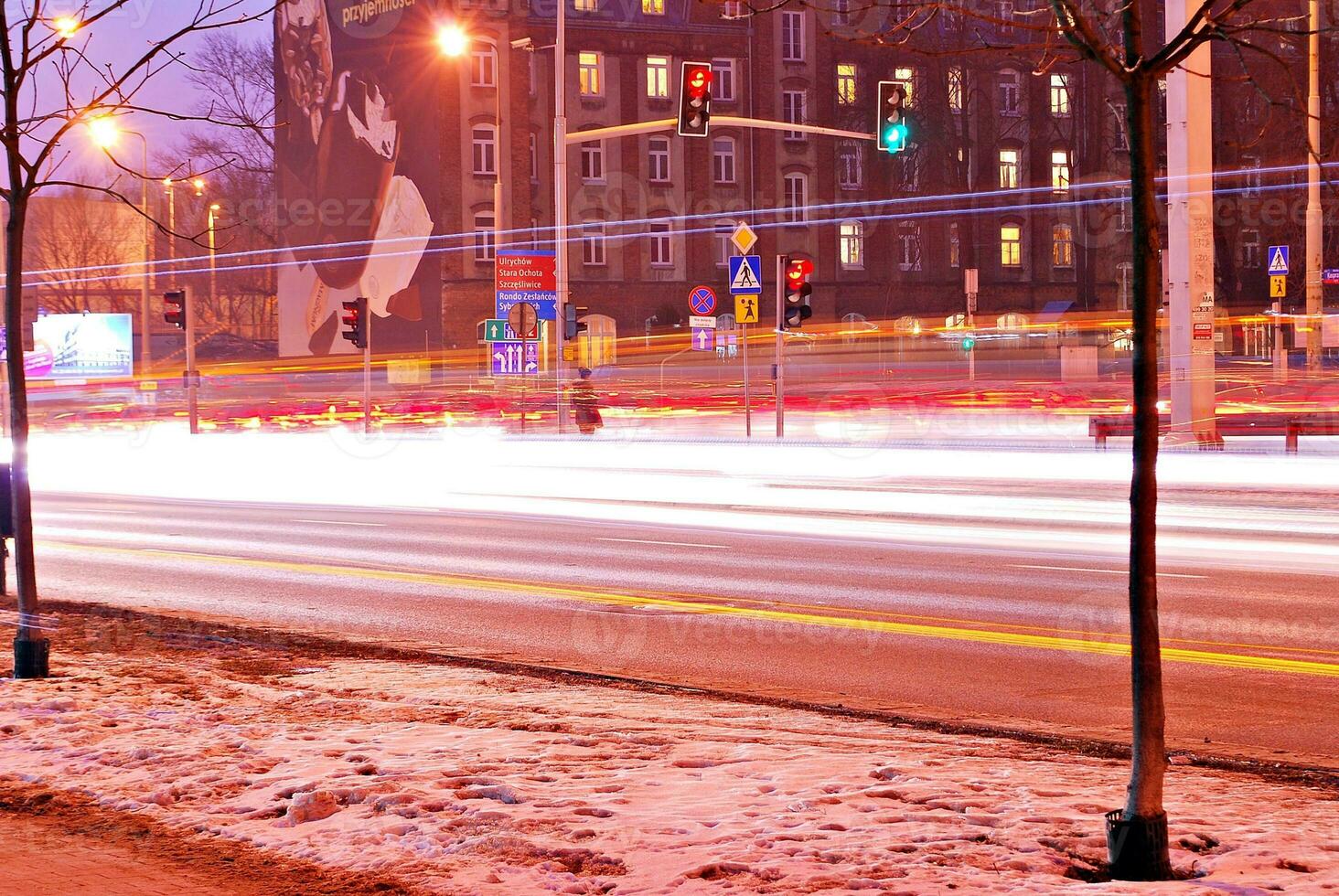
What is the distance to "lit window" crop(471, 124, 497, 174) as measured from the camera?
6122 centimetres

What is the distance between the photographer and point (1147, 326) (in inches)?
196

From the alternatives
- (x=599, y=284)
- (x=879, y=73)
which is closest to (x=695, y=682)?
(x=599, y=284)

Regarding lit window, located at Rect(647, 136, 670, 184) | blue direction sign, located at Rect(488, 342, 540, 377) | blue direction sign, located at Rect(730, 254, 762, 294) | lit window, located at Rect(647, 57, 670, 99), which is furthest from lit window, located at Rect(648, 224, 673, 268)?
blue direction sign, located at Rect(730, 254, 762, 294)

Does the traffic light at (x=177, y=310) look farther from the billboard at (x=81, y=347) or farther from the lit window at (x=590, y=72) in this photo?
the lit window at (x=590, y=72)

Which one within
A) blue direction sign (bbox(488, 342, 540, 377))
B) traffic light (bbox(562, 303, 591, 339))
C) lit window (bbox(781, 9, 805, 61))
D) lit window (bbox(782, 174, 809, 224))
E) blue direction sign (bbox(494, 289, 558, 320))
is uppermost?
lit window (bbox(781, 9, 805, 61))

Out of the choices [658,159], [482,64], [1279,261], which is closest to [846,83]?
[658,159]

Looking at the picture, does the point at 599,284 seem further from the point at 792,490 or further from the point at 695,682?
the point at 695,682

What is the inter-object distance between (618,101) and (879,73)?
12.7m

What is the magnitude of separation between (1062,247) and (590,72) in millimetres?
24226

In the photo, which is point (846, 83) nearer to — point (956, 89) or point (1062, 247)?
point (956, 89)

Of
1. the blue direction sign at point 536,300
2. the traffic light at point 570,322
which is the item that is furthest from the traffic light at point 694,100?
the traffic light at point 570,322

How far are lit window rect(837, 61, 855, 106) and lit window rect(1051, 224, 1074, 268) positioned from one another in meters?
11.6

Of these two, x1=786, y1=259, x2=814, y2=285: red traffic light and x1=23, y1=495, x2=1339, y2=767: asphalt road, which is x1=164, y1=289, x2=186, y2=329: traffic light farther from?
x1=23, y1=495, x2=1339, y2=767: asphalt road

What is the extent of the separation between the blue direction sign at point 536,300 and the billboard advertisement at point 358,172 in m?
27.5
